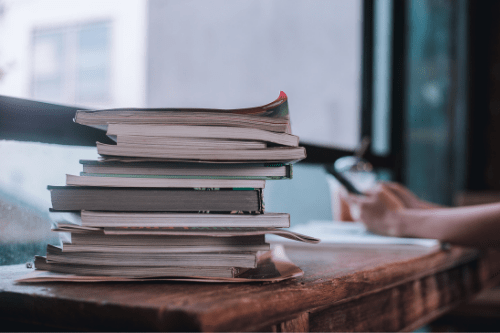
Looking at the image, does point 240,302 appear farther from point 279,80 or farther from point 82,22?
point 279,80

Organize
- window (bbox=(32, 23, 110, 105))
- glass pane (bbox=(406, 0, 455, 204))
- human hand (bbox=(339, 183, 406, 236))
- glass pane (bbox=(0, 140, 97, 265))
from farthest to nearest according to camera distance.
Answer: glass pane (bbox=(406, 0, 455, 204)), human hand (bbox=(339, 183, 406, 236)), window (bbox=(32, 23, 110, 105)), glass pane (bbox=(0, 140, 97, 265))

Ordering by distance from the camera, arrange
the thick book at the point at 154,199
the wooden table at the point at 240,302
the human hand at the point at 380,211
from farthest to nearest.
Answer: the human hand at the point at 380,211
the thick book at the point at 154,199
the wooden table at the point at 240,302

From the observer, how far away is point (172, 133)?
0.45 meters

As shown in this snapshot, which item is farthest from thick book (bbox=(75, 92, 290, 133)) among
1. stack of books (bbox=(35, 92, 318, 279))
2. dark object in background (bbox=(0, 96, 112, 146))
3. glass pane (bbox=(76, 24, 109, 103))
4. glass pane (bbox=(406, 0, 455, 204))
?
glass pane (bbox=(406, 0, 455, 204))

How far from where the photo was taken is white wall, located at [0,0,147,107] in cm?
70

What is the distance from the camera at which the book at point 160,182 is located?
0.44 meters

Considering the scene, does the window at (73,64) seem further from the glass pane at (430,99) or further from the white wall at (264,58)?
the glass pane at (430,99)

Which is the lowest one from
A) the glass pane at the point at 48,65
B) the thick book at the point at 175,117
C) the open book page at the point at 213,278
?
the open book page at the point at 213,278

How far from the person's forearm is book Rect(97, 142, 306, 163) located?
57 cm

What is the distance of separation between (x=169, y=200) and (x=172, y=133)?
0.07m

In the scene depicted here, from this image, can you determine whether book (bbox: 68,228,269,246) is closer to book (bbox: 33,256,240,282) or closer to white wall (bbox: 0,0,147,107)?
book (bbox: 33,256,240,282)

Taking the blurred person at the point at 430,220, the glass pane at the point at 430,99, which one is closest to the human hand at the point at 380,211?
the blurred person at the point at 430,220

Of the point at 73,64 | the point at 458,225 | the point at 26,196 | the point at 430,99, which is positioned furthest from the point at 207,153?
the point at 430,99

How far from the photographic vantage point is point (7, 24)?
70 cm
